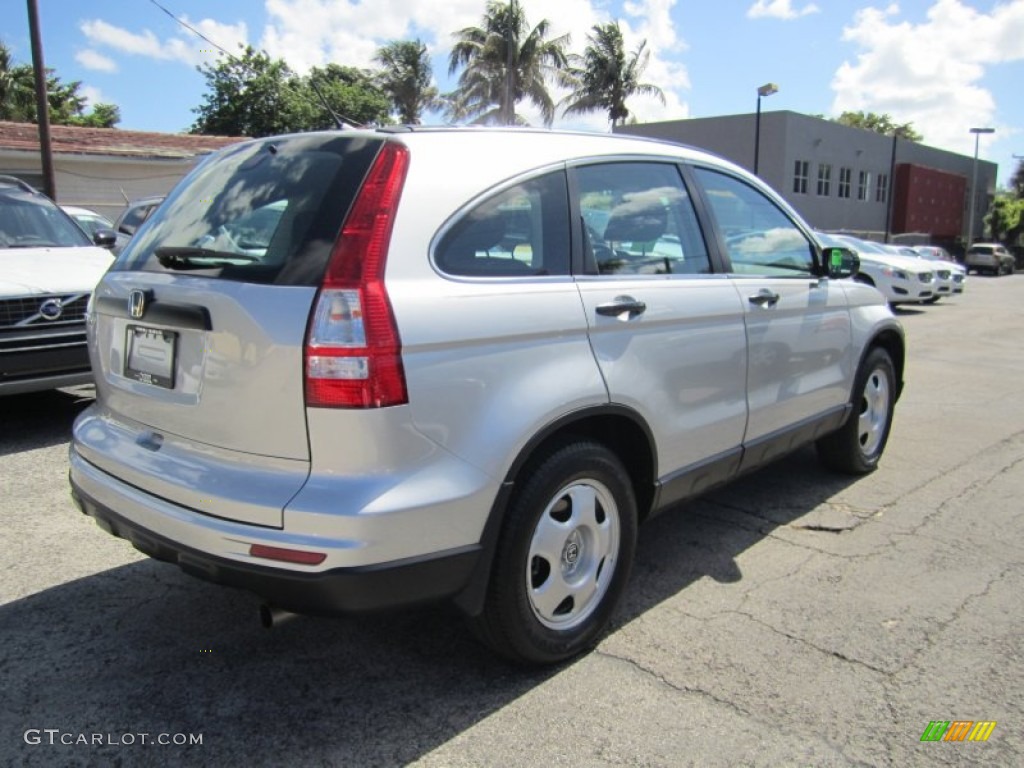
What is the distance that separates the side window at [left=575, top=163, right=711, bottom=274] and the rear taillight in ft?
3.06

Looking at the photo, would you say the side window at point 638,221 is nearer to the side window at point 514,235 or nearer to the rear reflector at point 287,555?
the side window at point 514,235

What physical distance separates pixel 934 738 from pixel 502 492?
1.56 metres

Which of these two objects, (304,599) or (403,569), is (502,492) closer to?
(403,569)

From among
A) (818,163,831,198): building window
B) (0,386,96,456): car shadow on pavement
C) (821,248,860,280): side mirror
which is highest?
(818,163,831,198): building window

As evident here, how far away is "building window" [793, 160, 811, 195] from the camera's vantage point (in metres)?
34.1

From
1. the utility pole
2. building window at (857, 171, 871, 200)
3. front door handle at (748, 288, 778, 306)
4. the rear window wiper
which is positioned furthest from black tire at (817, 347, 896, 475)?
building window at (857, 171, 871, 200)

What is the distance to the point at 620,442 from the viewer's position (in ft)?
10.2

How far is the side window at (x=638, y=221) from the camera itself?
3010 millimetres

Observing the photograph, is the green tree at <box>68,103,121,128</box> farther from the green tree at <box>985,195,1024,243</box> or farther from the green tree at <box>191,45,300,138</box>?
the green tree at <box>985,195,1024,243</box>

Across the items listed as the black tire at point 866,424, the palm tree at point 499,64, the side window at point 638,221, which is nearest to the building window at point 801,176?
the palm tree at point 499,64

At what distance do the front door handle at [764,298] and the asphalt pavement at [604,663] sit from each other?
1.21 m

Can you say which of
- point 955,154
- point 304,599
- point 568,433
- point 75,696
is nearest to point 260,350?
point 304,599

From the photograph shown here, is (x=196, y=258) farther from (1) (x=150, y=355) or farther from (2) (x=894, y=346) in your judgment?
(2) (x=894, y=346)

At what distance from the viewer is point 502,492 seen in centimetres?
247
